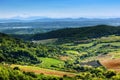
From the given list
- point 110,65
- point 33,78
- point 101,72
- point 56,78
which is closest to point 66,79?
point 56,78

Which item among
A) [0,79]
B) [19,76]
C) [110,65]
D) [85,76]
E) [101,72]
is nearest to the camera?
[0,79]

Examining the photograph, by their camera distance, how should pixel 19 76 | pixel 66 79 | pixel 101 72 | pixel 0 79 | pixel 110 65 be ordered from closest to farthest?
1. pixel 0 79
2. pixel 19 76
3. pixel 66 79
4. pixel 101 72
5. pixel 110 65

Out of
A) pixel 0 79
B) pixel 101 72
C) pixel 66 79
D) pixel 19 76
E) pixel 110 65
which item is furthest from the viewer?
pixel 110 65

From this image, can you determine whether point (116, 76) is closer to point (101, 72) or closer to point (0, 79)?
point (101, 72)

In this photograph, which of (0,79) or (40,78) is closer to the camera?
(0,79)

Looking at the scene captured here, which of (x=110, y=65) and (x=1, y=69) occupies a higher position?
(x=1, y=69)

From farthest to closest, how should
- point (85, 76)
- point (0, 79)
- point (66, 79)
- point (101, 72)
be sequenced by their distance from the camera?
point (101, 72) → point (85, 76) → point (66, 79) → point (0, 79)

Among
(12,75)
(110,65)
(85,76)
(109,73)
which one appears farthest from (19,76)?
(110,65)

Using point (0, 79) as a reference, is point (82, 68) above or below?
below

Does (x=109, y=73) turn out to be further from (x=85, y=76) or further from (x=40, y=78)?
(x=40, y=78)
